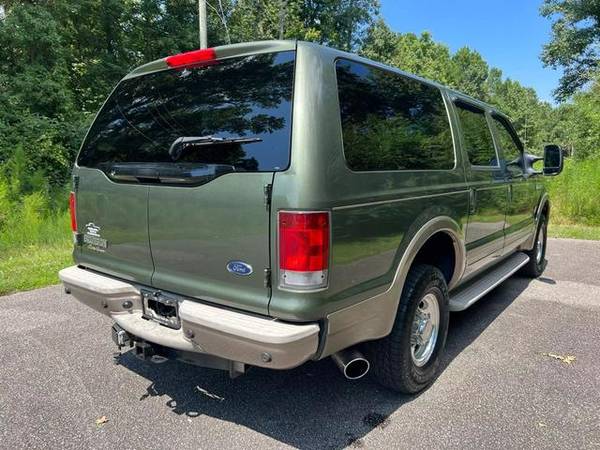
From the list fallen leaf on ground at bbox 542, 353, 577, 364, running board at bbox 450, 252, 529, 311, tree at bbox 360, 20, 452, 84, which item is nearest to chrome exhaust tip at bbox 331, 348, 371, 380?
running board at bbox 450, 252, 529, 311

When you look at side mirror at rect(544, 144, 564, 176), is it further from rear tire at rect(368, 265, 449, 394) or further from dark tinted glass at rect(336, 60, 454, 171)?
rear tire at rect(368, 265, 449, 394)

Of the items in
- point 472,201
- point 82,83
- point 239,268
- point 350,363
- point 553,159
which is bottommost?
point 350,363

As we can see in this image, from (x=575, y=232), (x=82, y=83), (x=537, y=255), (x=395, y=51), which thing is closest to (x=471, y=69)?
(x=395, y=51)

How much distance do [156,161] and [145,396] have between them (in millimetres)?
1595

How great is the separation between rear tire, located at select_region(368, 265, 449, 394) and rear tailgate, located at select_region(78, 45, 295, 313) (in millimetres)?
1004

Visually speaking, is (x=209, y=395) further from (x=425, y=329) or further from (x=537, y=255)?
(x=537, y=255)

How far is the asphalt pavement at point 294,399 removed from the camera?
255 cm

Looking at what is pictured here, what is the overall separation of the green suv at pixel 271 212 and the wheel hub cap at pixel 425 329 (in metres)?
0.01

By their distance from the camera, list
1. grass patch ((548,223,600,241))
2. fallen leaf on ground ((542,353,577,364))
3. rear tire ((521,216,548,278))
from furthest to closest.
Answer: grass patch ((548,223,600,241))
rear tire ((521,216,548,278))
fallen leaf on ground ((542,353,577,364))

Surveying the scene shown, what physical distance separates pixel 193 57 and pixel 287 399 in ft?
7.45

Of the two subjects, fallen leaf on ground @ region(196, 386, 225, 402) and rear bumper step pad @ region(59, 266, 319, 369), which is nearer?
rear bumper step pad @ region(59, 266, 319, 369)

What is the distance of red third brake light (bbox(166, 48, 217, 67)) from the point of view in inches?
103

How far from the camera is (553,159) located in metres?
5.17

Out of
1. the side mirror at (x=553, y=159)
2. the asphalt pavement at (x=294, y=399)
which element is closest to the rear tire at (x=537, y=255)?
the side mirror at (x=553, y=159)
